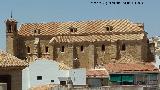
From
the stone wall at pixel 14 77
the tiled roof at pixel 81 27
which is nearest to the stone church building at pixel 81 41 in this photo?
the tiled roof at pixel 81 27

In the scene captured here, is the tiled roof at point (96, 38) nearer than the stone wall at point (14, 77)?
No

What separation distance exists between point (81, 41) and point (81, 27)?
8.06 feet

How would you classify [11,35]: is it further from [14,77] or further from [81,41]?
[14,77]

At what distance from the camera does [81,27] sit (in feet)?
269

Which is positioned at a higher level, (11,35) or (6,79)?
(11,35)

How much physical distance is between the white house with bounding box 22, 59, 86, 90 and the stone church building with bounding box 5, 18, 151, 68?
29.2m

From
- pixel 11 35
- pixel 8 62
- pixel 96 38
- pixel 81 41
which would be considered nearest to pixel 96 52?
pixel 96 38

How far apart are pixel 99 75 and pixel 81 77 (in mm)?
2058

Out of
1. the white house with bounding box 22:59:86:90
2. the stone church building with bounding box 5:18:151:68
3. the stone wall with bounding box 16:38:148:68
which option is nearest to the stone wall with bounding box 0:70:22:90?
the white house with bounding box 22:59:86:90

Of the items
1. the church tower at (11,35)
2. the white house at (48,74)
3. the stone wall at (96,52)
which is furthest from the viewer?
the church tower at (11,35)

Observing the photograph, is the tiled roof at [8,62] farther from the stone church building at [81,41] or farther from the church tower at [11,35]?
the church tower at [11,35]

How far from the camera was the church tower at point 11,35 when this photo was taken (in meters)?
83.4

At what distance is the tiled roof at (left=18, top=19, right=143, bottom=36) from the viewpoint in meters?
78.8

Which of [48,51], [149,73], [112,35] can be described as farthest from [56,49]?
[149,73]
